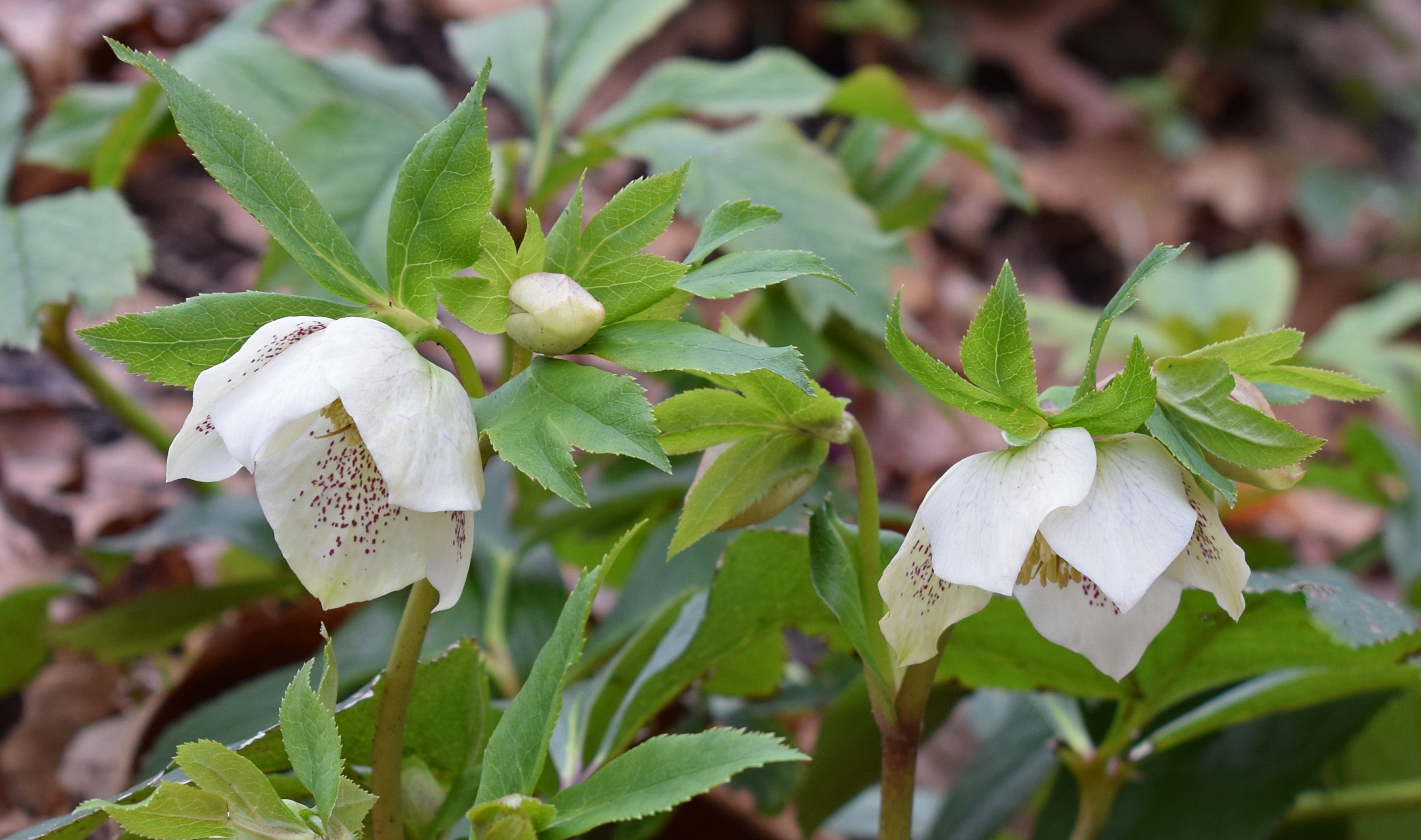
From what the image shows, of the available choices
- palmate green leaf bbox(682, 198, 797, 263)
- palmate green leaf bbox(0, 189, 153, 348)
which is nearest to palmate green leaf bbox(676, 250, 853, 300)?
palmate green leaf bbox(682, 198, 797, 263)

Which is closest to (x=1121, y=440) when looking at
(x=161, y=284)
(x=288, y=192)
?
(x=288, y=192)

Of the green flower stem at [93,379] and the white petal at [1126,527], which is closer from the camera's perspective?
the white petal at [1126,527]

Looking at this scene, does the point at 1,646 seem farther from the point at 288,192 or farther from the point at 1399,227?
the point at 1399,227

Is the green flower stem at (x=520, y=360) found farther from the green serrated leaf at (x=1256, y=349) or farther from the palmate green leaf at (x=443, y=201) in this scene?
the green serrated leaf at (x=1256, y=349)

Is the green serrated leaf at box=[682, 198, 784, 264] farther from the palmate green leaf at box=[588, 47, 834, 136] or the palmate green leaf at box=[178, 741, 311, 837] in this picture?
the palmate green leaf at box=[588, 47, 834, 136]

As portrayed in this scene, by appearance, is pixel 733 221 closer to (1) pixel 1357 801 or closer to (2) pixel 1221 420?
(2) pixel 1221 420

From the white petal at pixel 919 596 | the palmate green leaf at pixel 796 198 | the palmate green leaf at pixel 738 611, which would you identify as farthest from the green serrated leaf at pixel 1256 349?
the palmate green leaf at pixel 796 198
